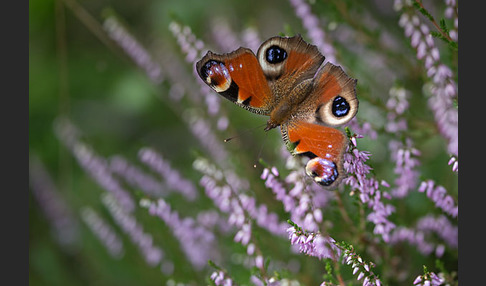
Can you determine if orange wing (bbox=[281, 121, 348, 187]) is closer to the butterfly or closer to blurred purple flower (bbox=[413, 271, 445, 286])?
the butterfly

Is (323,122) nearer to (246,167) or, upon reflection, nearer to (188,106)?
(246,167)

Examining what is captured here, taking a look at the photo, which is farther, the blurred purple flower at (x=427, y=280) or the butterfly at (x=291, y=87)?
the butterfly at (x=291, y=87)

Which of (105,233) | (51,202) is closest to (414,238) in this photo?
(105,233)

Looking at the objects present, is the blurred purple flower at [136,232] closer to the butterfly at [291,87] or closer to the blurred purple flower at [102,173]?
the blurred purple flower at [102,173]

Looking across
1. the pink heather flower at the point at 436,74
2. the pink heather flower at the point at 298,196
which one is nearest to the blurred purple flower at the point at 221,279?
the pink heather flower at the point at 298,196

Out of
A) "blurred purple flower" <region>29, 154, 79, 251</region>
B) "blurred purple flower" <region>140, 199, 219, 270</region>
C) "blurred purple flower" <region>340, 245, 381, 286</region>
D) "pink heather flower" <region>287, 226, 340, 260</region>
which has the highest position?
"blurred purple flower" <region>29, 154, 79, 251</region>

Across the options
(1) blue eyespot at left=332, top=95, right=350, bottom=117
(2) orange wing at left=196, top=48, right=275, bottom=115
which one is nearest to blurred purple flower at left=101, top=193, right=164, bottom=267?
(2) orange wing at left=196, top=48, right=275, bottom=115

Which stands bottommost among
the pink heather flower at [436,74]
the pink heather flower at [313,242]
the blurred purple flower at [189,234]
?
the pink heather flower at [313,242]

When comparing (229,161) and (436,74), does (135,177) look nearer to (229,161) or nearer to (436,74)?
(229,161)
